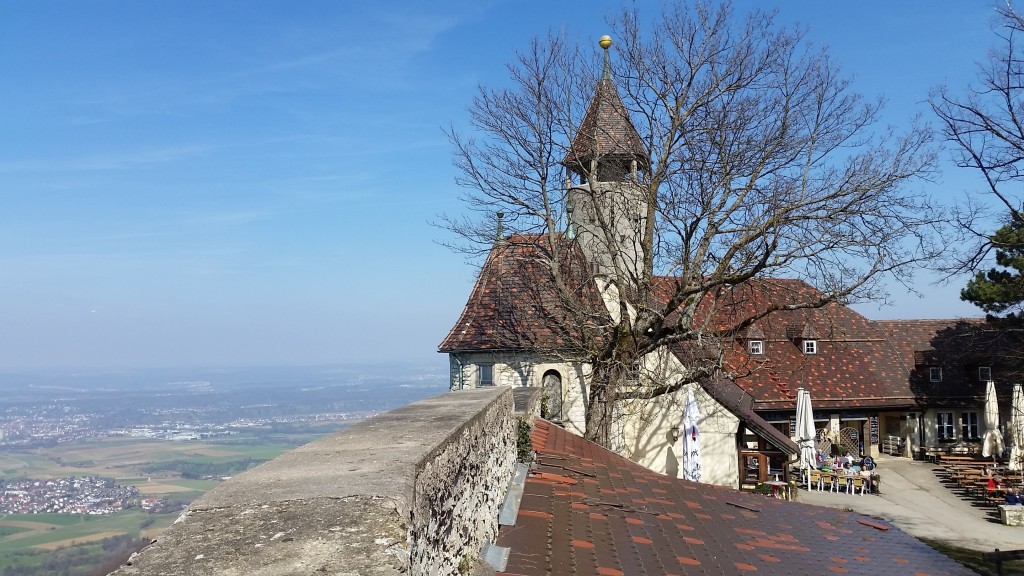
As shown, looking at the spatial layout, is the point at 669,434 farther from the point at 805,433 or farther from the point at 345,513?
the point at 345,513

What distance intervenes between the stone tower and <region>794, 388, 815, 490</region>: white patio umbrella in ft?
27.8

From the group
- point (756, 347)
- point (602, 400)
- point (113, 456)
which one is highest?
point (756, 347)

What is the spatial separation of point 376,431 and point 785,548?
4600 mm

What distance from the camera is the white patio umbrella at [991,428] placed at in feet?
106

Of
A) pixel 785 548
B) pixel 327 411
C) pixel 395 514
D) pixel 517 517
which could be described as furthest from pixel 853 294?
pixel 327 411

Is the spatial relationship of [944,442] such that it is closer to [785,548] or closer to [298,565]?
[785,548]

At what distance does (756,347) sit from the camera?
3531 centimetres

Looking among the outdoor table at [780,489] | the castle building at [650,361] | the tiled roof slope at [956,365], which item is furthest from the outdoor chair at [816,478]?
the tiled roof slope at [956,365]

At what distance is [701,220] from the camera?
67.5 ft

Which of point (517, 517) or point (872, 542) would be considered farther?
point (872, 542)

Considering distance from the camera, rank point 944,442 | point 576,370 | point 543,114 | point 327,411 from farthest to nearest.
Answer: point 327,411 → point 944,442 → point 576,370 → point 543,114

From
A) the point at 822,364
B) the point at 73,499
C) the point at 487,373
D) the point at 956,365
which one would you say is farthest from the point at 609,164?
the point at 73,499

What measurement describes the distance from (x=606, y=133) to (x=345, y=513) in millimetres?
21802

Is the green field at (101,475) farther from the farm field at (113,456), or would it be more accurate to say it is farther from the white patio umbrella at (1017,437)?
the white patio umbrella at (1017,437)
